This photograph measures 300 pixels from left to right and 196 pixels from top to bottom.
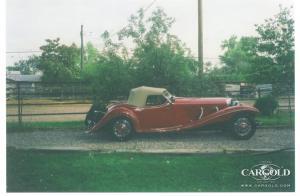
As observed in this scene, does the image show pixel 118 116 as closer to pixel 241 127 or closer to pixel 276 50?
Answer: pixel 241 127

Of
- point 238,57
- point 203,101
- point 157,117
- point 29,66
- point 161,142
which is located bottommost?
point 161,142

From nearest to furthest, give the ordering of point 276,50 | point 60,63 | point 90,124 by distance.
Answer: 1. point 90,124
2. point 276,50
3. point 60,63

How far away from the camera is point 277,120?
1013 cm

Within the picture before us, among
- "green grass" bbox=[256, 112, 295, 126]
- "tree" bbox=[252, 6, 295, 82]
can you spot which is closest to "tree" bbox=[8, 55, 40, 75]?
"tree" bbox=[252, 6, 295, 82]

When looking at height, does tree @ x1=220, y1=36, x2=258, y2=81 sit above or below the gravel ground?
above

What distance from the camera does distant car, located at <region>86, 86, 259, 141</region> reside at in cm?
826

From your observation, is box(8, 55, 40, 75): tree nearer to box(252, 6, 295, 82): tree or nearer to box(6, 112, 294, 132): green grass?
box(6, 112, 294, 132): green grass

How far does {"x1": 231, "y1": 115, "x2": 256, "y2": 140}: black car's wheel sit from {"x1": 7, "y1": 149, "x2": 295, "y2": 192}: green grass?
3.96 ft

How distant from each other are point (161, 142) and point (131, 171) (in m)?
1.94

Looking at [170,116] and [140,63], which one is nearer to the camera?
[170,116]

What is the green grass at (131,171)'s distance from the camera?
5.99m

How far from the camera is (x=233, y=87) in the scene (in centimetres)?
1080

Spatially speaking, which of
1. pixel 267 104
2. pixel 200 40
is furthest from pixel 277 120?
pixel 200 40
